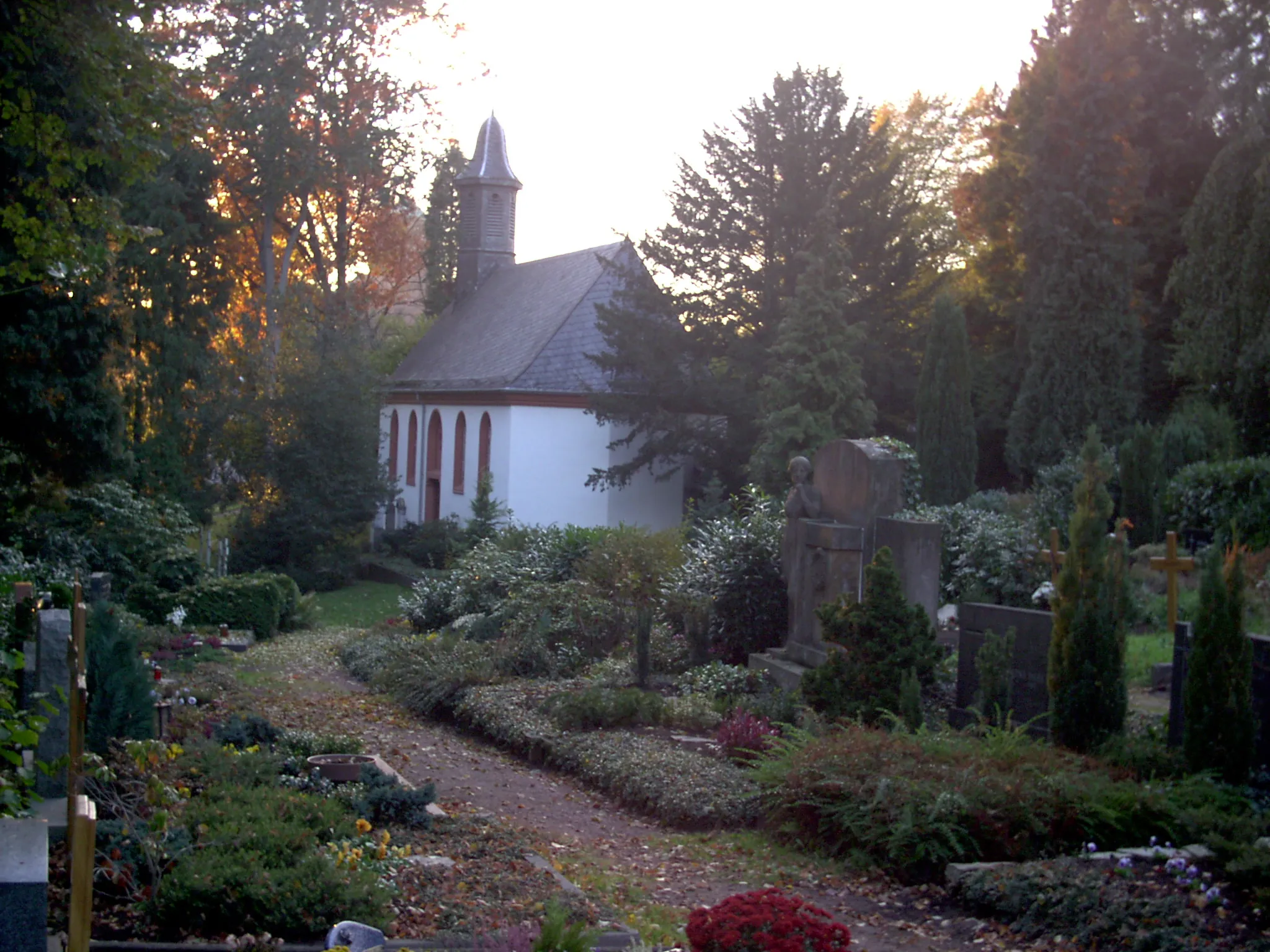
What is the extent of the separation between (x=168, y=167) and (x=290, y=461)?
Result: 288 inches

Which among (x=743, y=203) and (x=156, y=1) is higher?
(x=743, y=203)

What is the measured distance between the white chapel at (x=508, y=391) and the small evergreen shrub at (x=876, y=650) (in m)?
19.4

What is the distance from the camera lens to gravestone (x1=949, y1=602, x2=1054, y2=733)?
30.4ft

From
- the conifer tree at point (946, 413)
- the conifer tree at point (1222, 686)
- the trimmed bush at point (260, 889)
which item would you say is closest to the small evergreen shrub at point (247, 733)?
the trimmed bush at point (260, 889)

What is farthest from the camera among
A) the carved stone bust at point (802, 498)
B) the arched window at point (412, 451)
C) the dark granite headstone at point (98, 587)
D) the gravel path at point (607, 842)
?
the arched window at point (412, 451)

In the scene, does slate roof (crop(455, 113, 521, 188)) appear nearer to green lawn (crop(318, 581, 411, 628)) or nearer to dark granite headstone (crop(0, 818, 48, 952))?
green lawn (crop(318, 581, 411, 628))

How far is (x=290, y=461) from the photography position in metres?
28.3

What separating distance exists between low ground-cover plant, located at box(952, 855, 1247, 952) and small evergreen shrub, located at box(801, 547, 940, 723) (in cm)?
293

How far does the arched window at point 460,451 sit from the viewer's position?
35697 millimetres

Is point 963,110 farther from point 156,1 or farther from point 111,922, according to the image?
point 111,922

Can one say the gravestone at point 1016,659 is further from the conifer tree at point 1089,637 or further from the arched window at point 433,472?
the arched window at point 433,472

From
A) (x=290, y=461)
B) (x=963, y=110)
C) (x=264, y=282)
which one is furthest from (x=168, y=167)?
(x=963, y=110)

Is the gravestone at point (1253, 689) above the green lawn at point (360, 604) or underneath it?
above

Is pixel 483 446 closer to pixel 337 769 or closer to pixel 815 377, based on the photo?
pixel 815 377
